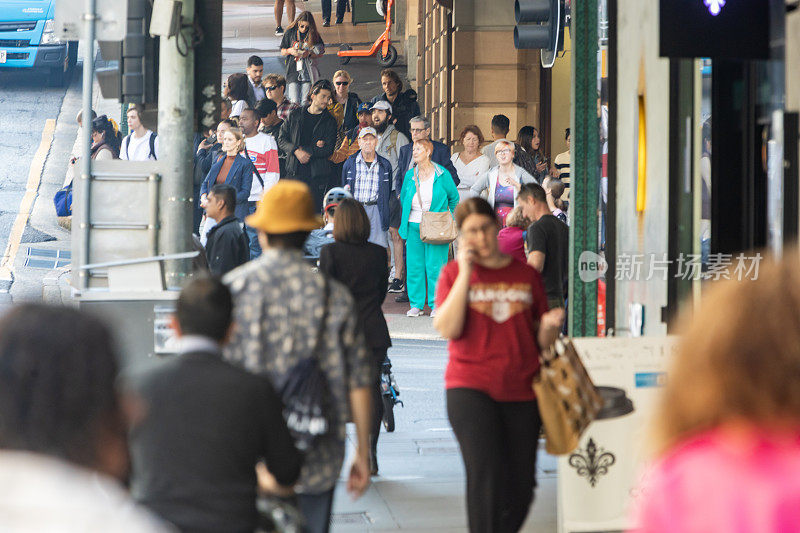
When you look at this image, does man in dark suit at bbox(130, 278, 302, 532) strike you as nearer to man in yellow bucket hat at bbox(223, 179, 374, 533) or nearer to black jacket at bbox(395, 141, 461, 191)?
man in yellow bucket hat at bbox(223, 179, 374, 533)

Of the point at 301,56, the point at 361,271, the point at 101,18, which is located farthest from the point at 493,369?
the point at 301,56

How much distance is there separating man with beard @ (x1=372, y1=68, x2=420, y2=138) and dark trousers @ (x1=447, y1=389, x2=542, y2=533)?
512 inches

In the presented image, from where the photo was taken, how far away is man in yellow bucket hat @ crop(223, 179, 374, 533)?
4.62 metres

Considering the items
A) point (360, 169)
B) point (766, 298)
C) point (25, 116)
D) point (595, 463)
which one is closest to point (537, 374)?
point (595, 463)

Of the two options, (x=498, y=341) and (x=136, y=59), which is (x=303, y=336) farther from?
(x=136, y=59)

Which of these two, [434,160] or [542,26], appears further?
[434,160]

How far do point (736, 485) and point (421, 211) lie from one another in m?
13.3

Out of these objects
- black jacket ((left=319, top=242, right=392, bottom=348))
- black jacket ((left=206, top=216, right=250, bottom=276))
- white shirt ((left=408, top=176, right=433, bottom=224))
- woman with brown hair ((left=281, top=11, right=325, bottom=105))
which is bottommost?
black jacket ((left=319, top=242, right=392, bottom=348))

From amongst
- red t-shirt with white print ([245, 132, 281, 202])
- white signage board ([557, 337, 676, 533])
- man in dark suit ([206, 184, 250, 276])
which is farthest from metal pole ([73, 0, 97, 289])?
red t-shirt with white print ([245, 132, 281, 202])

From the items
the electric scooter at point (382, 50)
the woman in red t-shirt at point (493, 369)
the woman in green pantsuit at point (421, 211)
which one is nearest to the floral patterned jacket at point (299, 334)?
the woman in red t-shirt at point (493, 369)

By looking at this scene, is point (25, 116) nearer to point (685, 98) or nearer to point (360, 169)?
point (360, 169)

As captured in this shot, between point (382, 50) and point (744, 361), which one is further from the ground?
point (382, 50)

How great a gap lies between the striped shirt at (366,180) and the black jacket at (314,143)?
1.39 m

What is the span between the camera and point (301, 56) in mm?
22594
